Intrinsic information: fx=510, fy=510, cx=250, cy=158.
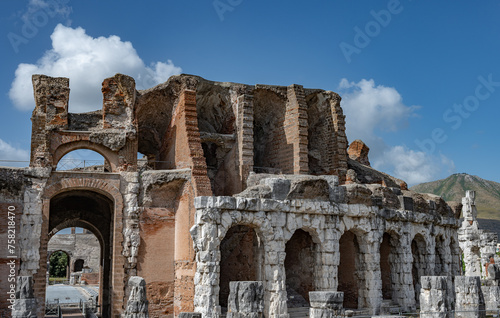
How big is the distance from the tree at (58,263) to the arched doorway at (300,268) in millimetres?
29143

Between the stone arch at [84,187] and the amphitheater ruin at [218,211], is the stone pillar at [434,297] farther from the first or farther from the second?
the stone arch at [84,187]

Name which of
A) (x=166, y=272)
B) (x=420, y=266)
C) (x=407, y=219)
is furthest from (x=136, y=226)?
(x=420, y=266)

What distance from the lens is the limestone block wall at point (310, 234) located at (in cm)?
1521

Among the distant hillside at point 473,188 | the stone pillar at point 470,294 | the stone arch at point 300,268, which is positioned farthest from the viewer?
the distant hillside at point 473,188

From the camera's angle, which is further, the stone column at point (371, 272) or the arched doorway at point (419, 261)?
the arched doorway at point (419, 261)

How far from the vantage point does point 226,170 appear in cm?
2038

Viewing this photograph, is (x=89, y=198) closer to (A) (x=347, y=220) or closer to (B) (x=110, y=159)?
(B) (x=110, y=159)

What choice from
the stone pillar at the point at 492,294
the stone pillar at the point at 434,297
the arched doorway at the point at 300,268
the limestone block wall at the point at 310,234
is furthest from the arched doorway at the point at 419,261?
the stone pillar at the point at 434,297

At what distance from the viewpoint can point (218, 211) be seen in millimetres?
15375

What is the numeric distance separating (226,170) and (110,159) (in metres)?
4.54

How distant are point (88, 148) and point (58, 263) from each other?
2778 centimetres

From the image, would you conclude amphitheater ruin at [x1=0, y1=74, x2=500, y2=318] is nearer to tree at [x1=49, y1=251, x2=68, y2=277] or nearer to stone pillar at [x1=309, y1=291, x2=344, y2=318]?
stone pillar at [x1=309, y1=291, x2=344, y2=318]

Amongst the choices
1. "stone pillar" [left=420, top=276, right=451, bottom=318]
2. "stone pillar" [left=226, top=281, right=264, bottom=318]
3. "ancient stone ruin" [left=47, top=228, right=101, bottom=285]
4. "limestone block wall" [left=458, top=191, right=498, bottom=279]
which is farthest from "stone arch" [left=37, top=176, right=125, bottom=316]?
"limestone block wall" [left=458, top=191, right=498, bottom=279]

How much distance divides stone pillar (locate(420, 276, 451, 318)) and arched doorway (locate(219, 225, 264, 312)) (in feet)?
18.0
